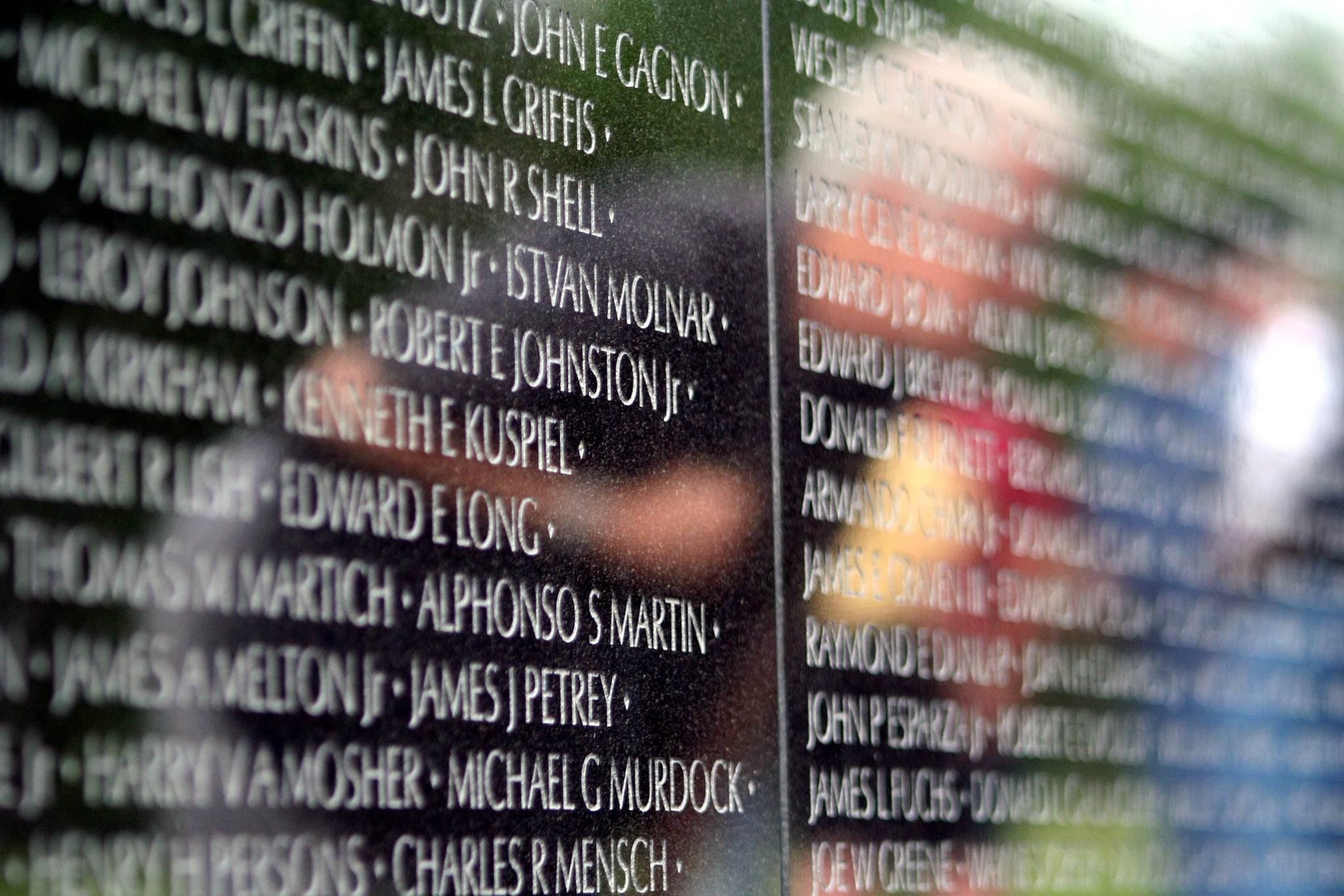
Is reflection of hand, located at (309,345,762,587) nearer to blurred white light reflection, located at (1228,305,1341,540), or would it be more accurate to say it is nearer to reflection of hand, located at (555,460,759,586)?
reflection of hand, located at (555,460,759,586)

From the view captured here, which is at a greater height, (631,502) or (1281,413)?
(1281,413)

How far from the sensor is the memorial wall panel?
212cm

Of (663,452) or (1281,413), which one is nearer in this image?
(663,452)

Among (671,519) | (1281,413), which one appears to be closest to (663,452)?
(671,519)

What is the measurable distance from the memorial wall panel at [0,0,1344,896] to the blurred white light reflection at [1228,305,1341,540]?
2 centimetres

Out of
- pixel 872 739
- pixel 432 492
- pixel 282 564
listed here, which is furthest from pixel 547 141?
pixel 872 739

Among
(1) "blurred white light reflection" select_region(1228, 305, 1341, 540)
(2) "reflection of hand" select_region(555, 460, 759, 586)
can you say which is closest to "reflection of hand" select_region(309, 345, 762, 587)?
(2) "reflection of hand" select_region(555, 460, 759, 586)

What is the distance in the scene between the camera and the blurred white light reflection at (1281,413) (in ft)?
14.1

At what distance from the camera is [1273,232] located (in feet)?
15.0

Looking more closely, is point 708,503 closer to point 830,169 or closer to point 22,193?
point 830,169

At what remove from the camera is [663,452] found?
9.54ft

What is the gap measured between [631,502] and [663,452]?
13 centimetres

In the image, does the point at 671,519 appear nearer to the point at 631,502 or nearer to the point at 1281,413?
the point at 631,502

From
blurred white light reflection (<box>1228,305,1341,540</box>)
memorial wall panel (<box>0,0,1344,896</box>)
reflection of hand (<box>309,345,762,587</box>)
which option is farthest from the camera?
blurred white light reflection (<box>1228,305,1341,540</box>)
